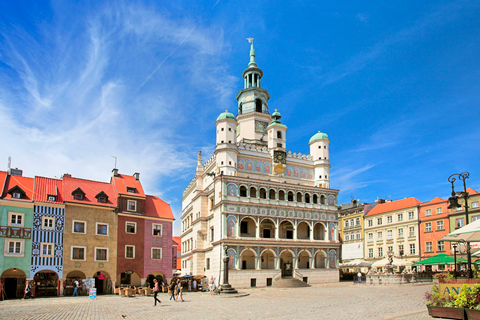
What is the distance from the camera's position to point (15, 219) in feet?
128

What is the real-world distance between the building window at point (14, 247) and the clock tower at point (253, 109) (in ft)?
115

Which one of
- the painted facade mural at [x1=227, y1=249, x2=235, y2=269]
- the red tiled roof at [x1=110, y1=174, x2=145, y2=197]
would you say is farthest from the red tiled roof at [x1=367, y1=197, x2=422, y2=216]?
the red tiled roof at [x1=110, y1=174, x2=145, y2=197]

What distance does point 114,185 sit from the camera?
157 ft

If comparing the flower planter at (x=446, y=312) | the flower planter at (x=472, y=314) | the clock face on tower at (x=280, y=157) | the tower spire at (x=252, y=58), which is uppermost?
the tower spire at (x=252, y=58)

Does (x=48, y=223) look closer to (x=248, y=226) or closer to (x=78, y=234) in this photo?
(x=78, y=234)

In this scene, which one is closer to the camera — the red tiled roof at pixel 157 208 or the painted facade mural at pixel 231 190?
the red tiled roof at pixel 157 208

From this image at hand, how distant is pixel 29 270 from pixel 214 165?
27397 millimetres

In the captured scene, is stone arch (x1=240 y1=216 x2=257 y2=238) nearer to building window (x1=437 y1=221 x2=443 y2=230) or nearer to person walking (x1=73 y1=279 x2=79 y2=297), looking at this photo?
person walking (x1=73 y1=279 x2=79 y2=297)

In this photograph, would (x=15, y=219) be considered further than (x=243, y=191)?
No

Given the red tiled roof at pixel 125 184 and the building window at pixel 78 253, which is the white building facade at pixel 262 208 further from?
the building window at pixel 78 253

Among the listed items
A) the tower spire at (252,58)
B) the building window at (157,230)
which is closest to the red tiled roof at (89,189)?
the building window at (157,230)

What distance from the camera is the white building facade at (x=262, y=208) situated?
51.2m

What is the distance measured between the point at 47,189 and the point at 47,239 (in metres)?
5.43

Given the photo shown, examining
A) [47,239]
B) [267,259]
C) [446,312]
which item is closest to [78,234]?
[47,239]
